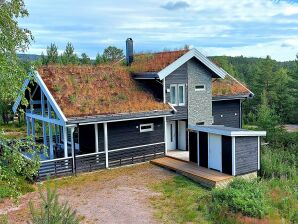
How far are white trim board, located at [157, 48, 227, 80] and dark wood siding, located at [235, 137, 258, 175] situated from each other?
19.1 ft

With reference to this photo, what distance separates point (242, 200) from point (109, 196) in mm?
5138

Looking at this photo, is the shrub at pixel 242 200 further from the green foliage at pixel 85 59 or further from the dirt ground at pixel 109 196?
the green foliage at pixel 85 59

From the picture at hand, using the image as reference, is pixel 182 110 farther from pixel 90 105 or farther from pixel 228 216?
pixel 228 216

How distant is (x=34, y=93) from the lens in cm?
2052

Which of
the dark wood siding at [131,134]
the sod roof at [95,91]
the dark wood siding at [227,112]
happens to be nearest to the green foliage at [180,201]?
the dark wood siding at [131,134]

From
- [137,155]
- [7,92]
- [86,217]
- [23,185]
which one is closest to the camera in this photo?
[7,92]

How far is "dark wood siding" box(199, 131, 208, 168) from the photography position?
16938 millimetres

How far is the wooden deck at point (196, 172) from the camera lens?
1503cm

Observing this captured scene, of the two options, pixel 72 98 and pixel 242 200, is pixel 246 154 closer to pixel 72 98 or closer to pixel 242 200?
pixel 242 200

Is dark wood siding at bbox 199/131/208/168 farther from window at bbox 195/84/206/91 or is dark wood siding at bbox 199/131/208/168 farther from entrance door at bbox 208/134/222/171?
window at bbox 195/84/206/91

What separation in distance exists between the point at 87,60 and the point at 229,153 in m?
34.4

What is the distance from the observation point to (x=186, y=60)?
20.0 metres

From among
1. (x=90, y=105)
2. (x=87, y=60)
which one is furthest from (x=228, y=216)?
(x=87, y=60)

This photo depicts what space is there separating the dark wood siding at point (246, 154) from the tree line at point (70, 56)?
21055mm
